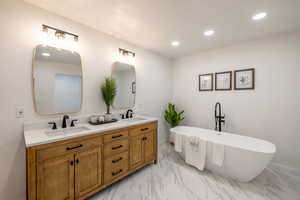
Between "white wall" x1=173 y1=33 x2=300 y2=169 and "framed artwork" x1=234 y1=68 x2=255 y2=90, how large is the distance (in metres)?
0.09

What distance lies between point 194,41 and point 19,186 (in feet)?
12.1

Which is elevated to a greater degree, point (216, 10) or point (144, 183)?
point (216, 10)

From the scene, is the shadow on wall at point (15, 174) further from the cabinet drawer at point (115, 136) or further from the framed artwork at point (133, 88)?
the framed artwork at point (133, 88)

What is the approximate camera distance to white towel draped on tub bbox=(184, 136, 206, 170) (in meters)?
2.25

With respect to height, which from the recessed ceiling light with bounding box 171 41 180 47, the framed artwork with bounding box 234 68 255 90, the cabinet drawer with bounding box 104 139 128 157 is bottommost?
the cabinet drawer with bounding box 104 139 128 157

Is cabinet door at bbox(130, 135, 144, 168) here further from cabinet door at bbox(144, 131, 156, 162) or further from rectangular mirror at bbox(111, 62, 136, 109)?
rectangular mirror at bbox(111, 62, 136, 109)

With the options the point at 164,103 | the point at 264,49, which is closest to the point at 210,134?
the point at 164,103

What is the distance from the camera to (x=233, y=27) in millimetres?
2145

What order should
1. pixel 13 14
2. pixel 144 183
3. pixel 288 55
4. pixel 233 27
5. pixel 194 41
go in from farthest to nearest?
pixel 194 41, pixel 288 55, pixel 233 27, pixel 144 183, pixel 13 14

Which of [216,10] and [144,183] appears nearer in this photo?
[216,10]

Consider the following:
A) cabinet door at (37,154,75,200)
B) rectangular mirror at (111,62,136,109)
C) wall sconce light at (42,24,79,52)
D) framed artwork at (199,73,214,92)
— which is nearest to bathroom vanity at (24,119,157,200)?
cabinet door at (37,154,75,200)

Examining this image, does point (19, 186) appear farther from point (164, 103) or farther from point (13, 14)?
point (164, 103)

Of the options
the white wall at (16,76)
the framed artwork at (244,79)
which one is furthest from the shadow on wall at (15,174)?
the framed artwork at (244,79)

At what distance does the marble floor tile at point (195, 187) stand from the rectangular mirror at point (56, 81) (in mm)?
1377
